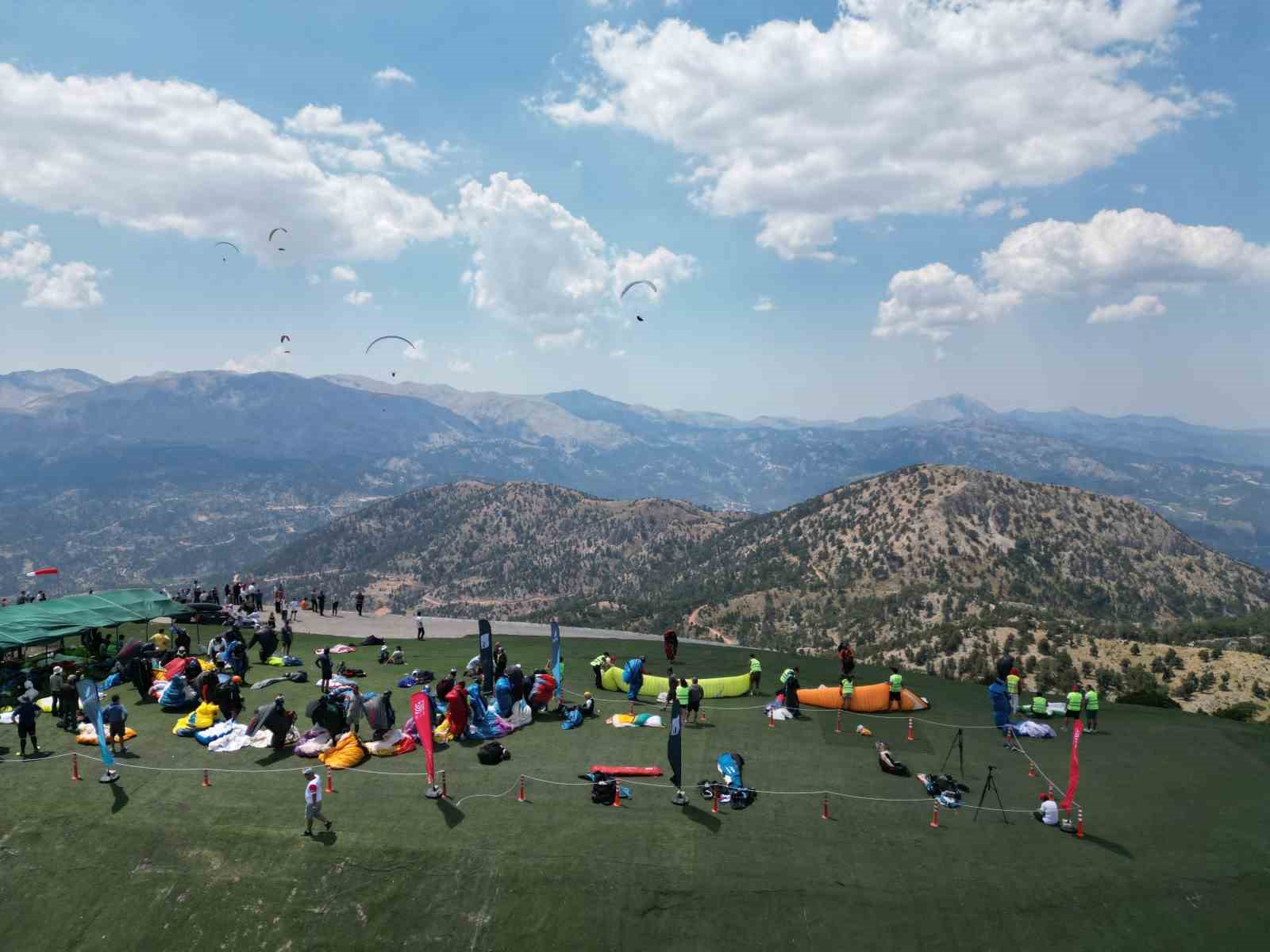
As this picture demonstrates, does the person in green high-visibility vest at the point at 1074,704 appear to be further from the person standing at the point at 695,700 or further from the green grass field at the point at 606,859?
the person standing at the point at 695,700

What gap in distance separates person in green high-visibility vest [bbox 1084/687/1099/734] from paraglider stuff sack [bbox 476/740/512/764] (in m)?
19.6

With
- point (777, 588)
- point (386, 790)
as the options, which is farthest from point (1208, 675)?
point (777, 588)

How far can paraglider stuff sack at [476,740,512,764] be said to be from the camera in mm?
20766

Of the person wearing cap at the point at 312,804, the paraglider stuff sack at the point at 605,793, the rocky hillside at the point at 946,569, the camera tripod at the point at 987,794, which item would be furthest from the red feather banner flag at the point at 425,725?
the rocky hillside at the point at 946,569

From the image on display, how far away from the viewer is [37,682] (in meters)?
26.9

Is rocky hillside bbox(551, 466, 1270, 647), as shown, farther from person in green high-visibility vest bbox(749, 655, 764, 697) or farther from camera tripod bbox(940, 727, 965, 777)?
camera tripod bbox(940, 727, 965, 777)

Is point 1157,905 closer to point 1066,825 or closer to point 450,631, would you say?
point 1066,825

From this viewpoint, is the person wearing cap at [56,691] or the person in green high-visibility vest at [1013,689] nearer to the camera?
the person wearing cap at [56,691]

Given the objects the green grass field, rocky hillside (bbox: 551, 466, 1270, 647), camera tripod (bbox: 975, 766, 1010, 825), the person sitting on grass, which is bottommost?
rocky hillside (bbox: 551, 466, 1270, 647)

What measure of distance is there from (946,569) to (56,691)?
9650 cm

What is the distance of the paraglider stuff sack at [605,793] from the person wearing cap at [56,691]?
705 inches

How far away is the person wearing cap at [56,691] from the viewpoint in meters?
23.0

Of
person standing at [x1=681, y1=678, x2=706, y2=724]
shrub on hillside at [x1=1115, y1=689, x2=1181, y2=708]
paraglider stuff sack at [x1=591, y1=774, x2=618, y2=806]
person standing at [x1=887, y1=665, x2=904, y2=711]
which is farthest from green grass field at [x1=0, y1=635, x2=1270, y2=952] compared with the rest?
shrub on hillside at [x1=1115, y1=689, x2=1181, y2=708]

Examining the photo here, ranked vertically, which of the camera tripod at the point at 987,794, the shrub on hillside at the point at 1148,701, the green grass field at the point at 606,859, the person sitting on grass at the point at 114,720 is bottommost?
the shrub on hillside at the point at 1148,701
